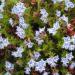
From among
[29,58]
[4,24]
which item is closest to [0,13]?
[4,24]

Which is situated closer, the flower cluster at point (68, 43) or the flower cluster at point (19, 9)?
the flower cluster at point (68, 43)

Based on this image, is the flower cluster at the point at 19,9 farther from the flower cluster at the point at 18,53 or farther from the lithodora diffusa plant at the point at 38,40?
the flower cluster at the point at 18,53

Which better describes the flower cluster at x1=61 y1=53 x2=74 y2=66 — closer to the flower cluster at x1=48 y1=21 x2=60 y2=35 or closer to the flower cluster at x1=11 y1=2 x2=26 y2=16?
the flower cluster at x1=48 y1=21 x2=60 y2=35

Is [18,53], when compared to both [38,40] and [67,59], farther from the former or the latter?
[67,59]

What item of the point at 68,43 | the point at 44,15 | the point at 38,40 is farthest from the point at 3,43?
the point at 68,43

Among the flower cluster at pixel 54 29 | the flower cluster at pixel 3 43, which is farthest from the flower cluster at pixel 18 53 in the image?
the flower cluster at pixel 54 29

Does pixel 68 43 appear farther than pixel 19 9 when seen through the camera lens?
No

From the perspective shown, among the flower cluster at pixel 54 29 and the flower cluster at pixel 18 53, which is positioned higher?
the flower cluster at pixel 54 29

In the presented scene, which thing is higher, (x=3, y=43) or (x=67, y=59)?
(x=3, y=43)

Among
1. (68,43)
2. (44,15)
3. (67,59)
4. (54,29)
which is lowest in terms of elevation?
(67,59)
